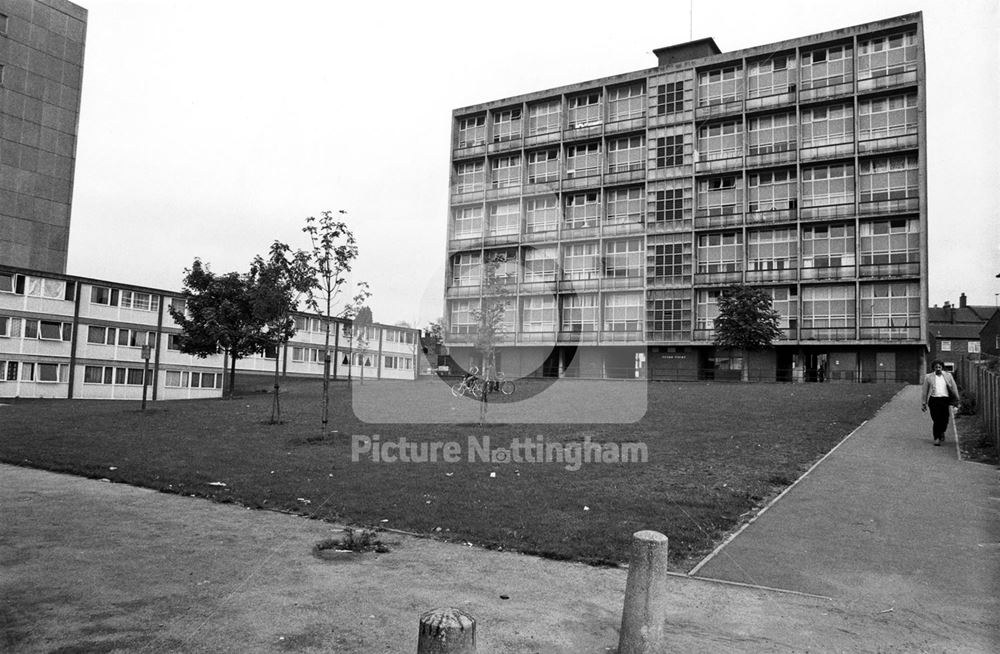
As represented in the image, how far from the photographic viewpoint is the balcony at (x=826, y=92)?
5381cm

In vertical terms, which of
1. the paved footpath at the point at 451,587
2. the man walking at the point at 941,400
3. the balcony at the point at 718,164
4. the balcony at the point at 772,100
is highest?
the balcony at the point at 772,100

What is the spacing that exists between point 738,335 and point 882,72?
24.8 meters

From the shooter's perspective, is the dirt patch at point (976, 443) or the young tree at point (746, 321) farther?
the young tree at point (746, 321)

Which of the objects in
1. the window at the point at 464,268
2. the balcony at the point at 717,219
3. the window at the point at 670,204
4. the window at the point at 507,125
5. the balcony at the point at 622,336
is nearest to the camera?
the balcony at the point at 717,219

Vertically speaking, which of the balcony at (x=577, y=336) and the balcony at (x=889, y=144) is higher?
the balcony at (x=889, y=144)

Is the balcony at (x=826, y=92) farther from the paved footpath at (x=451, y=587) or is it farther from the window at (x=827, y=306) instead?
the paved footpath at (x=451, y=587)

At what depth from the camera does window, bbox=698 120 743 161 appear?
2281 inches

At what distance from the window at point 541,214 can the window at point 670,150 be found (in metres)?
9.93

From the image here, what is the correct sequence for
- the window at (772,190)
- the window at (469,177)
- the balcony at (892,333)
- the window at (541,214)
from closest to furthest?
the balcony at (892,333) → the window at (772,190) → the window at (541,214) → the window at (469,177)

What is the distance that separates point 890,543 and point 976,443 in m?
8.81

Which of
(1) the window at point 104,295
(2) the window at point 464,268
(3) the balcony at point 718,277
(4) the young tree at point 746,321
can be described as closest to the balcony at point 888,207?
(3) the balcony at point 718,277

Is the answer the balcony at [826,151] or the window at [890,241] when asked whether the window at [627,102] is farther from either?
the window at [890,241]

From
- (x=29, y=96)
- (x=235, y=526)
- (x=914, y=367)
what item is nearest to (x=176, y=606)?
(x=235, y=526)

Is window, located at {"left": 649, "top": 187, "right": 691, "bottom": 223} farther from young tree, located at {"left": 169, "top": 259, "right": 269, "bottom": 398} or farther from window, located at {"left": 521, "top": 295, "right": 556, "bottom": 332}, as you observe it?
young tree, located at {"left": 169, "top": 259, "right": 269, "bottom": 398}
